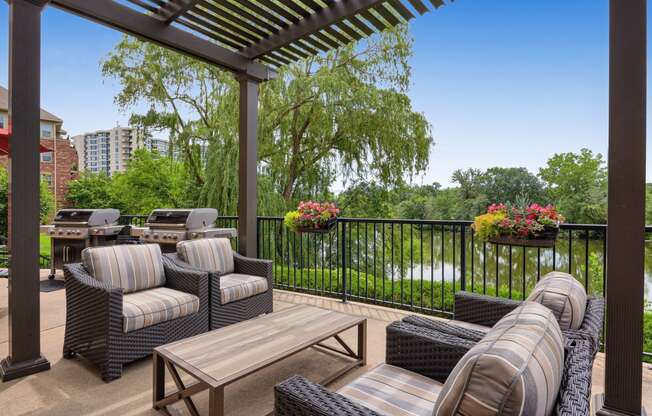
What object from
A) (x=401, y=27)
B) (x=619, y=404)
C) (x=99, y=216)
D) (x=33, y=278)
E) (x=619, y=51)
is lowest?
(x=619, y=404)

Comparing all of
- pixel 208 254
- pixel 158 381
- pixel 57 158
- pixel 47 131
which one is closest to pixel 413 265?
pixel 208 254

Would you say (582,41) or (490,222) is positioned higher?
(582,41)

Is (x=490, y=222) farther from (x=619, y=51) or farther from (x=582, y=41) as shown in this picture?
(x=582, y=41)

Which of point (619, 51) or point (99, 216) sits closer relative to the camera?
point (619, 51)

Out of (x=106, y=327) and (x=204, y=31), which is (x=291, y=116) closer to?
(x=204, y=31)

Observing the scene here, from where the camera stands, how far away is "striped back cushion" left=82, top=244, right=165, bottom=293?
256cm

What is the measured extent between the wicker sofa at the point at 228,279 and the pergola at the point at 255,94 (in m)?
0.53

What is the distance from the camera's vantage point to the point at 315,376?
228 centimetres

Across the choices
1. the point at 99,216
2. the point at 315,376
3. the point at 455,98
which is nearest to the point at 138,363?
the point at 315,376

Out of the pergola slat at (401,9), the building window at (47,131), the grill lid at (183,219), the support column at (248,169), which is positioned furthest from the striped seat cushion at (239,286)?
the building window at (47,131)

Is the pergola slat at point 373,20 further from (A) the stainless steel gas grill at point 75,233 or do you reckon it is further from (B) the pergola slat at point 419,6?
(A) the stainless steel gas grill at point 75,233

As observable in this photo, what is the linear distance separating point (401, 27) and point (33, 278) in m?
7.66

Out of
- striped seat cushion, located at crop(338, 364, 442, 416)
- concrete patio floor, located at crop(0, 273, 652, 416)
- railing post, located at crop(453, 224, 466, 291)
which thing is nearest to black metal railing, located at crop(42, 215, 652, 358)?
railing post, located at crop(453, 224, 466, 291)

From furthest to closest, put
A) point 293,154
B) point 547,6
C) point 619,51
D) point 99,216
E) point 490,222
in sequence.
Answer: point 547,6 < point 293,154 < point 99,216 < point 490,222 < point 619,51
